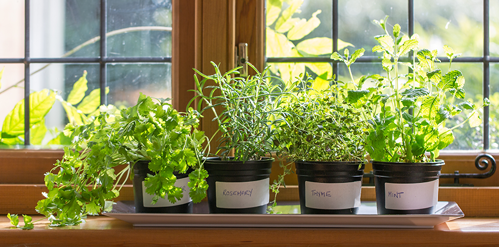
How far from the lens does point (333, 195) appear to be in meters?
0.79

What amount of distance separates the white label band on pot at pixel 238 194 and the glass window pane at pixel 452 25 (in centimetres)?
82

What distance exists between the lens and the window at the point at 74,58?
1.18m

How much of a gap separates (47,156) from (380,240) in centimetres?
104

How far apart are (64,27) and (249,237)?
39.1 inches

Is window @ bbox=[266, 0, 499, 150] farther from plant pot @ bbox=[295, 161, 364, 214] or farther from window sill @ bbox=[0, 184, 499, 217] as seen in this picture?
plant pot @ bbox=[295, 161, 364, 214]

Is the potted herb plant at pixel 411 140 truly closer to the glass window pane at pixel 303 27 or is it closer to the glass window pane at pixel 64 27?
the glass window pane at pixel 303 27

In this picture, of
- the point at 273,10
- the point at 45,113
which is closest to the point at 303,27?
the point at 273,10

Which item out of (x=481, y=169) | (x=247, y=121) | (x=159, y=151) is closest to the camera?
(x=159, y=151)

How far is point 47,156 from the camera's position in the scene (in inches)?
43.6

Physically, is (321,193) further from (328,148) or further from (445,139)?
(445,139)

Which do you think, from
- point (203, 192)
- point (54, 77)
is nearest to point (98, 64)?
point (54, 77)

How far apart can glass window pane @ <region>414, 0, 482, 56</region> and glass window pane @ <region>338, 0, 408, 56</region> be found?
63 millimetres

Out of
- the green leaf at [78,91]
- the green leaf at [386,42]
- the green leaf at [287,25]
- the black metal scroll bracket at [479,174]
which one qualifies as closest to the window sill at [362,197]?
the black metal scroll bracket at [479,174]

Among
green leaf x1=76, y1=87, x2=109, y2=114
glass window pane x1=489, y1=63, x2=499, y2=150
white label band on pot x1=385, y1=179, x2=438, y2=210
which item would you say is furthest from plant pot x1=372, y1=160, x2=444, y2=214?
green leaf x1=76, y1=87, x2=109, y2=114
